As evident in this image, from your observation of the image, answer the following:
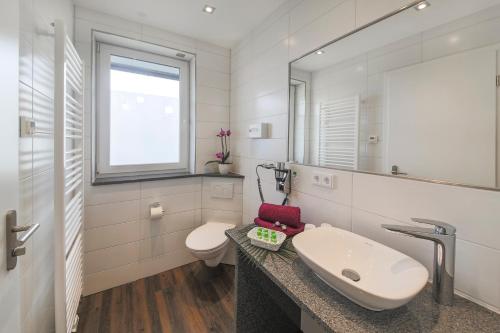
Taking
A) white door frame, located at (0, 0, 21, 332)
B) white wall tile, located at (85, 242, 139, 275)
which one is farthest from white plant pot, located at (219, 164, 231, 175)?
white door frame, located at (0, 0, 21, 332)

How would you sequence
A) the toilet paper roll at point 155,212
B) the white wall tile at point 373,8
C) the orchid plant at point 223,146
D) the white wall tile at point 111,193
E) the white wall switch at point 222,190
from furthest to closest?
the orchid plant at point 223,146, the white wall switch at point 222,190, the toilet paper roll at point 155,212, the white wall tile at point 111,193, the white wall tile at point 373,8

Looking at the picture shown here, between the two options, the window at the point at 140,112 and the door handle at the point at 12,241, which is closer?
the door handle at the point at 12,241

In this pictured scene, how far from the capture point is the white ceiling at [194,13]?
177 centimetres

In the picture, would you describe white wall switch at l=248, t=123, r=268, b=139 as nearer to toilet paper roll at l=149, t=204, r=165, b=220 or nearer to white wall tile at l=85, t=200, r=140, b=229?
toilet paper roll at l=149, t=204, r=165, b=220

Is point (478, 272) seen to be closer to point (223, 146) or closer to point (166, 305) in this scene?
point (166, 305)

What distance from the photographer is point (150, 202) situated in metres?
2.13

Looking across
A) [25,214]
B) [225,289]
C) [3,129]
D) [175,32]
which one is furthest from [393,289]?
[175,32]

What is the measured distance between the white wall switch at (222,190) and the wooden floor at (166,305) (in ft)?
2.45

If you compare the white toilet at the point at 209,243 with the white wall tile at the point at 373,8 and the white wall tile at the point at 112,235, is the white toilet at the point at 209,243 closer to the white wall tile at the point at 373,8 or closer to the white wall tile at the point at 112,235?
the white wall tile at the point at 112,235

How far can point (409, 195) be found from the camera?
40.1 inches

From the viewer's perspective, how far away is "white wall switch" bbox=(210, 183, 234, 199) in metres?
2.32

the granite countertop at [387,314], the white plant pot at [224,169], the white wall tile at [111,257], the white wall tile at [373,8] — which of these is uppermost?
the white wall tile at [373,8]

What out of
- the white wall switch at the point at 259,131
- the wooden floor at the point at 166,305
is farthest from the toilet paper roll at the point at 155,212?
the white wall switch at the point at 259,131

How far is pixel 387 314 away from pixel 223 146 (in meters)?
2.08
